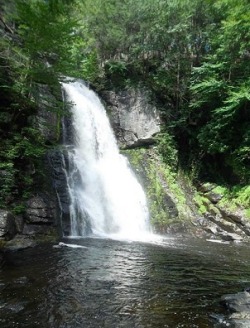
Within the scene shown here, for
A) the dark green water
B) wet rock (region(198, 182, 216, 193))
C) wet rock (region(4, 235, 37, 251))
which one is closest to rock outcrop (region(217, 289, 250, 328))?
the dark green water

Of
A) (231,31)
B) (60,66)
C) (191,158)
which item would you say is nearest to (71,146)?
(60,66)

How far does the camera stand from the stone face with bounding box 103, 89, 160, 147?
2041 centimetres

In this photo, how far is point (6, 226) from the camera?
9.05 m

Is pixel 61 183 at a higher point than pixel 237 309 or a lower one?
higher

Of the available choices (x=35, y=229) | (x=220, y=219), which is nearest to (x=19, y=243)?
(x=35, y=229)

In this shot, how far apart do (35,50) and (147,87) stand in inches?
459

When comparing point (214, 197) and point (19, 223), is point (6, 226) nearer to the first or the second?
point (19, 223)

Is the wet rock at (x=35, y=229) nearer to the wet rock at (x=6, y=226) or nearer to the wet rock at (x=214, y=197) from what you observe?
the wet rock at (x=6, y=226)

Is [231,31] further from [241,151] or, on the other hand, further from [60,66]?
[60,66]

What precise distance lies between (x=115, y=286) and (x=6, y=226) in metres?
4.37

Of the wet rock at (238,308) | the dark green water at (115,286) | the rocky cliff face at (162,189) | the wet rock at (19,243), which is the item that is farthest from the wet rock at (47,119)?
the wet rock at (238,308)

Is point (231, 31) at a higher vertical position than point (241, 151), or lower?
higher

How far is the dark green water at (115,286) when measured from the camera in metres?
4.74

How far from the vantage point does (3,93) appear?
1138 cm
